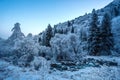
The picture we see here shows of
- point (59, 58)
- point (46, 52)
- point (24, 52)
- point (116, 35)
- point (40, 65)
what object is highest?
point (116, 35)

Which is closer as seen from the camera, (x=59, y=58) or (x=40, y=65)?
(x=40, y=65)

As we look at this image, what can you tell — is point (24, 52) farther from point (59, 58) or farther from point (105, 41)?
point (105, 41)

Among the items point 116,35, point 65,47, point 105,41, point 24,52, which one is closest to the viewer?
point 24,52

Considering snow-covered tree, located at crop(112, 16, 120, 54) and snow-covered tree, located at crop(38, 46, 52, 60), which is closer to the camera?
snow-covered tree, located at crop(38, 46, 52, 60)

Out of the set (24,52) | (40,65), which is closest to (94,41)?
(24,52)

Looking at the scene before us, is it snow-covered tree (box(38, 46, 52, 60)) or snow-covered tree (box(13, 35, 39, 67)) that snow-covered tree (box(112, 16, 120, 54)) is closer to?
snow-covered tree (box(38, 46, 52, 60))

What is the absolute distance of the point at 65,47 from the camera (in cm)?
2441

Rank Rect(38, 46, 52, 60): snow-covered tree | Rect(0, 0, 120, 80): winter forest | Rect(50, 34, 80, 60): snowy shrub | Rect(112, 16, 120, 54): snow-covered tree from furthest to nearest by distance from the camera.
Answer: Rect(112, 16, 120, 54): snow-covered tree < Rect(50, 34, 80, 60): snowy shrub < Rect(38, 46, 52, 60): snow-covered tree < Rect(0, 0, 120, 80): winter forest

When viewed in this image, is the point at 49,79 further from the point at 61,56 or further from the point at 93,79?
the point at 61,56

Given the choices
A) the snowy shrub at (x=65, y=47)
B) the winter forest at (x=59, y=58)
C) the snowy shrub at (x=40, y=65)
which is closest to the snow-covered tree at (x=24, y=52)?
the winter forest at (x=59, y=58)

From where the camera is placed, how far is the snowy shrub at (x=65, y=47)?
77.3 ft

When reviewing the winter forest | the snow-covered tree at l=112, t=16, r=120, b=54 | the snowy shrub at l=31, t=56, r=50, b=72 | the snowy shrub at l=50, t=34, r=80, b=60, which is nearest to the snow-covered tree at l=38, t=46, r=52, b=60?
the winter forest

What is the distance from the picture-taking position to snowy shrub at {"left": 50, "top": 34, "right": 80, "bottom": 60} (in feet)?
77.3

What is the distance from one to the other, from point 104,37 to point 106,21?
4908 millimetres
